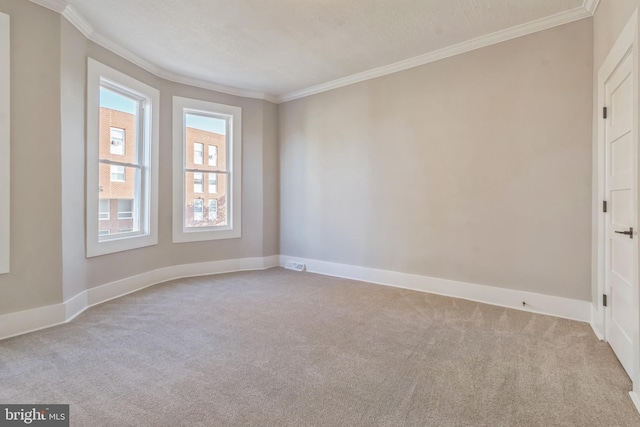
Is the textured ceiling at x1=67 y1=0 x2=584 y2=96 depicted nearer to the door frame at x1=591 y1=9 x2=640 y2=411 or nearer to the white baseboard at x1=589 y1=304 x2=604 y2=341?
the door frame at x1=591 y1=9 x2=640 y2=411

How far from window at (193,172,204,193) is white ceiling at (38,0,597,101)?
1441 millimetres

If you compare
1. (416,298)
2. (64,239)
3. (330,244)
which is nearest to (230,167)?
(330,244)

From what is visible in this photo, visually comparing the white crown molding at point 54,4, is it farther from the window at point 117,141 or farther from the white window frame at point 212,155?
the white window frame at point 212,155

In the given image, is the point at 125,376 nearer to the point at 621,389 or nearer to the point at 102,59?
the point at 621,389

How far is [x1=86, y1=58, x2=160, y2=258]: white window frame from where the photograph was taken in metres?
3.41

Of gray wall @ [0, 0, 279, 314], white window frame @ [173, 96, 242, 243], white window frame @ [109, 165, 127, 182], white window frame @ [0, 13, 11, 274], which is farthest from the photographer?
white window frame @ [173, 96, 242, 243]

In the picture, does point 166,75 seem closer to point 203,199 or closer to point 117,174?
point 117,174

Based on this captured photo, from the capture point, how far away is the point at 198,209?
4922 millimetres

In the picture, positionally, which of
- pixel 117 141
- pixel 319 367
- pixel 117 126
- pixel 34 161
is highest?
pixel 117 126

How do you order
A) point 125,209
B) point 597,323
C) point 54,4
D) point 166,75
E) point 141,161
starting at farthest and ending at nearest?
point 166,75, point 141,161, point 125,209, point 54,4, point 597,323

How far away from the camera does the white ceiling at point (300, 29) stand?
2896 mm

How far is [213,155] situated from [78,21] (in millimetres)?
2233

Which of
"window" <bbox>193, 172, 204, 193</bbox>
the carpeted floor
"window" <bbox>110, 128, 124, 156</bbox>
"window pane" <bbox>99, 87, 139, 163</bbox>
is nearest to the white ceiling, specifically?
"window pane" <bbox>99, 87, 139, 163</bbox>

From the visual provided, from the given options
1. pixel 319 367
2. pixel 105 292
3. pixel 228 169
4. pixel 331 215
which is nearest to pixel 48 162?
pixel 105 292
